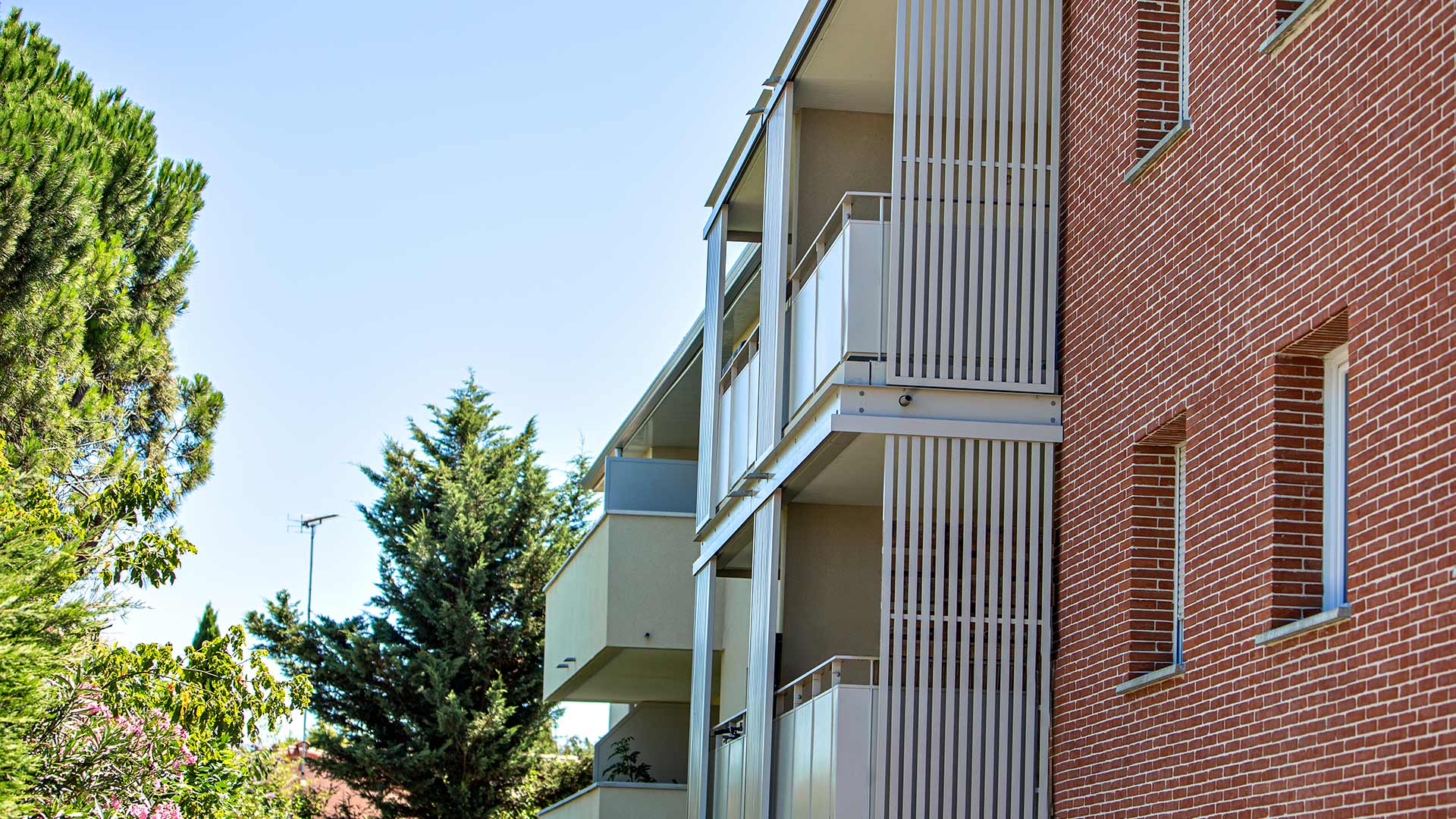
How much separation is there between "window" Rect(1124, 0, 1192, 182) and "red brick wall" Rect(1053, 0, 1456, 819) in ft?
0.25

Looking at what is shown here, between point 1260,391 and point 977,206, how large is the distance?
355 cm

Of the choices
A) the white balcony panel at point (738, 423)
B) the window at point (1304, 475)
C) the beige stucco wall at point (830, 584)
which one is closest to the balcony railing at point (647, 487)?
the white balcony panel at point (738, 423)

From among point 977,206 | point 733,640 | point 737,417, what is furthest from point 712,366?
point 977,206

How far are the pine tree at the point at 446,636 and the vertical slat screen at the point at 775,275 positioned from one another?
22.5 m

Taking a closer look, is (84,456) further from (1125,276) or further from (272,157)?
(1125,276)

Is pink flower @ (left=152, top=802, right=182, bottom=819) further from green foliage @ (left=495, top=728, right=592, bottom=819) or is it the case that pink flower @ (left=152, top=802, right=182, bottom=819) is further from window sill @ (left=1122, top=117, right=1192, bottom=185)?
green foliage @ (left=495, top=728, right=592, bottom=819)

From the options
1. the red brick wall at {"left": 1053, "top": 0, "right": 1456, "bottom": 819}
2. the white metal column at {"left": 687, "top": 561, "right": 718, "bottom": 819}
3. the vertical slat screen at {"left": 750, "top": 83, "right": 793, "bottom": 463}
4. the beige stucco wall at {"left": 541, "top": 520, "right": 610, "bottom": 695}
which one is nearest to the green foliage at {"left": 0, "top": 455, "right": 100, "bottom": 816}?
the vertical slat screen at {"left": 750, "top": 83, "right": 793, "bottom": 463}

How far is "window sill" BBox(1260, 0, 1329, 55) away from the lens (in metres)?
8.14

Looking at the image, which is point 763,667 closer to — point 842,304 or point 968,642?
point 968,642

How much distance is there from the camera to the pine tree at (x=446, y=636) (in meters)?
35.3

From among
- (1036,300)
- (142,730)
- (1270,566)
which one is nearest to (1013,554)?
(1036,300)

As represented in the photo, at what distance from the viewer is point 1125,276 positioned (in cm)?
1034

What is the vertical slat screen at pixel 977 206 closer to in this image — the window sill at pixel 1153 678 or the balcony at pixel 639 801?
the window sill at pixel 1153 678

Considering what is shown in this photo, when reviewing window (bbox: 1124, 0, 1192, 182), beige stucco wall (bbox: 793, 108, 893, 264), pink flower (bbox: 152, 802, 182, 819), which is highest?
beige stucco wall (bbox: 793, 108, 893, 264)
